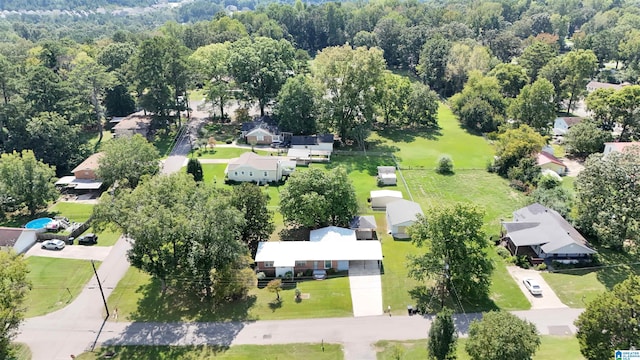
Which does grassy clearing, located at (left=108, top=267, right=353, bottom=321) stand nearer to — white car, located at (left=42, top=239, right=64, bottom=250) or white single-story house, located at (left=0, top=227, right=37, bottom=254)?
white car, located at (left=42, top=239, right=64, bottom=250)

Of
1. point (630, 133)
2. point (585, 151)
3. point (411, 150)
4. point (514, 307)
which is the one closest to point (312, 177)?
point (514, 307)

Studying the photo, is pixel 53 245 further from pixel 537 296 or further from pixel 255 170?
pixel 537 296

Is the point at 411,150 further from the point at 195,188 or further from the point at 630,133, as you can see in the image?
the point at 195,188

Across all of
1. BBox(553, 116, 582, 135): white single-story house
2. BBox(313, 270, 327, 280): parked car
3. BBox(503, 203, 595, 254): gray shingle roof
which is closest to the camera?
BBox(313, 270, 327, 280): parked car

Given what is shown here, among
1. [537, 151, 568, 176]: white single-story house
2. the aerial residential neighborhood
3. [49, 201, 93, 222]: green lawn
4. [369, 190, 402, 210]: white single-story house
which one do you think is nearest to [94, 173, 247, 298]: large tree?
the aerial residential neighborhood

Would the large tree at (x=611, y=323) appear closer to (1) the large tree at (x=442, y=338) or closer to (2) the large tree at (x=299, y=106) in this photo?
(1) the large tree at (x=442, y=338)

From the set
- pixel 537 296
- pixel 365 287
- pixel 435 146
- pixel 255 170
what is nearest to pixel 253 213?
pixel 365 287
